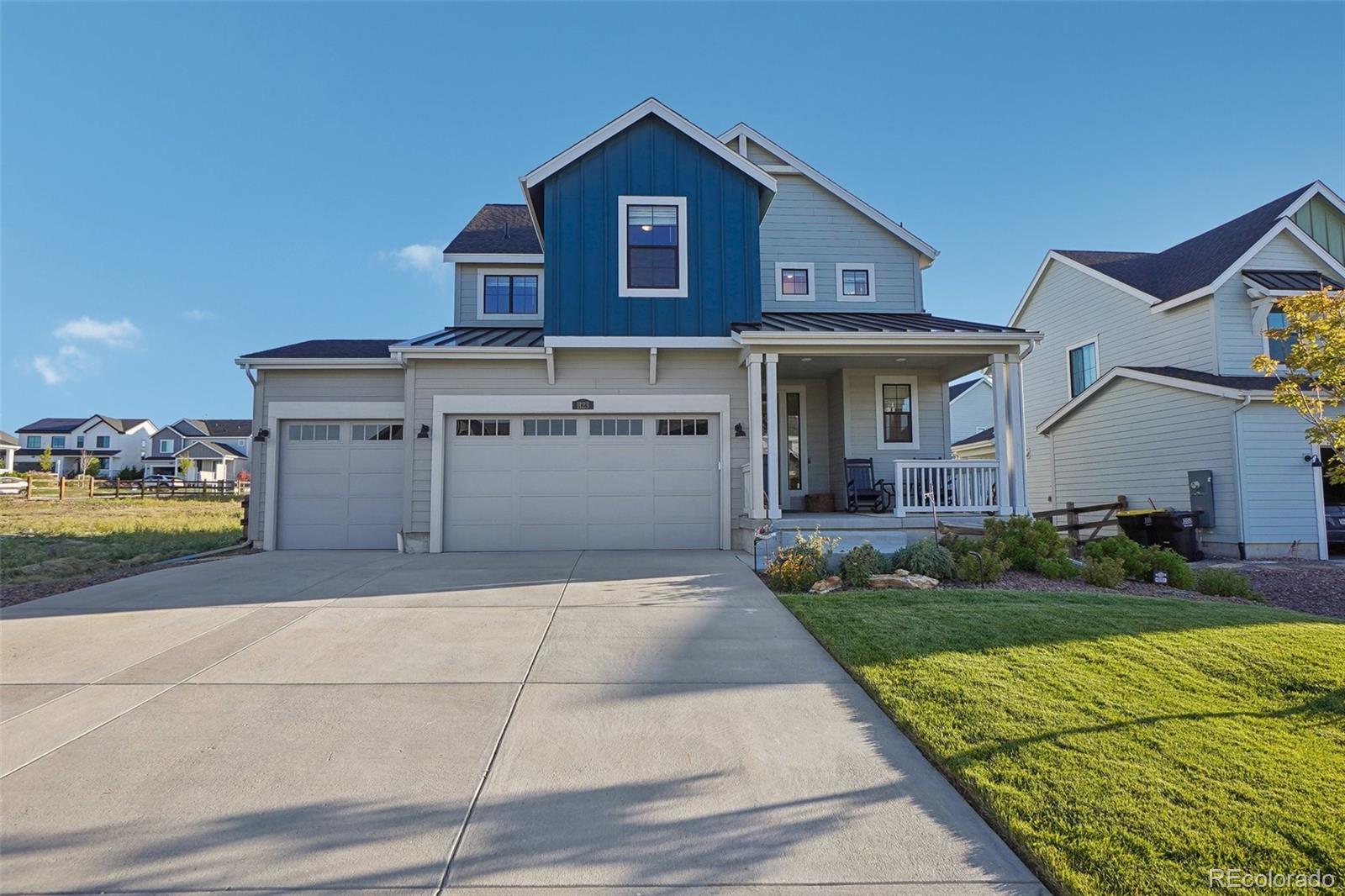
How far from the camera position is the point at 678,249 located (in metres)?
10.7

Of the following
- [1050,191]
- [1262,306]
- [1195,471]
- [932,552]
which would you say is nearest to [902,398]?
[932,552]

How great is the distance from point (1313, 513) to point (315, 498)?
703 inches

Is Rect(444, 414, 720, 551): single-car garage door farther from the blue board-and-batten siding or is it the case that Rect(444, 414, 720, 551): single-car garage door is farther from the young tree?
the young tree

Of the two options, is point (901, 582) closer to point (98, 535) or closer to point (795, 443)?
point (795, 443)

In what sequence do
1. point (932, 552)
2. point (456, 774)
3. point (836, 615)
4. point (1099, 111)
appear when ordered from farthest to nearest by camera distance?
1. point (1099, 111)
2. point (932, 552)
3. point (836, 615)
4. point (456, 774)

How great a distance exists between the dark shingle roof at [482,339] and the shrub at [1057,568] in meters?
7.99

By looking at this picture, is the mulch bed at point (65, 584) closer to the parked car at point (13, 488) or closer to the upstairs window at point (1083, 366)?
the upstairs window at point (1083, 366)

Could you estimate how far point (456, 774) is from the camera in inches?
119

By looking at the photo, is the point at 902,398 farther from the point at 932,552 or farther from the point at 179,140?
the point at 179,140

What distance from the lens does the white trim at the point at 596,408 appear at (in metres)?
10.6

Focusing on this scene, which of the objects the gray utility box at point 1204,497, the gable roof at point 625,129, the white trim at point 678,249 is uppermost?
the gable roof at point 625,129

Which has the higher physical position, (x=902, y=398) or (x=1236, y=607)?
(x=902, y=398)

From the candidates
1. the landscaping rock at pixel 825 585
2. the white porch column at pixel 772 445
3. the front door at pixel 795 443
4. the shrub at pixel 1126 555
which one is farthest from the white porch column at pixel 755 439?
the shrub at pixel 1126 555

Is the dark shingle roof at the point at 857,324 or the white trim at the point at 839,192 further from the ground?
the white trim at the point at 839,192
